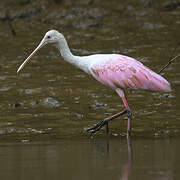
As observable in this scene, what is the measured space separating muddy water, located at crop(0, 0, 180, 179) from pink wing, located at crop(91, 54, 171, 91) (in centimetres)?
65

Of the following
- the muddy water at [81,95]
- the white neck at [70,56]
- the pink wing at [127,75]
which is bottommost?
the muddy water at [81,95]

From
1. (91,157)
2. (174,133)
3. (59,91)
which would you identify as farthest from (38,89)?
(91,157)

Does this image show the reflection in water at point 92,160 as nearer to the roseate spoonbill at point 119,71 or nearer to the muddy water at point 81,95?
the muddy water at point 81,95

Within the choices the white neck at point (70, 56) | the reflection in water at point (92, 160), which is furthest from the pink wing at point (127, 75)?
the reflection in water at point (92, 160)

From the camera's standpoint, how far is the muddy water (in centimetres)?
855

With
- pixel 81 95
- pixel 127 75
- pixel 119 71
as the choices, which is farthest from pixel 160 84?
pixel 81 95

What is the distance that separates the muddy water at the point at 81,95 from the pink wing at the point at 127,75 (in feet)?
2.12

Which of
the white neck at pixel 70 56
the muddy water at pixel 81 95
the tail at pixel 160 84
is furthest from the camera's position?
the white neck at pixel 70 56

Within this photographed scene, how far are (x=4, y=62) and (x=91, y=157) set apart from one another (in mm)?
9424

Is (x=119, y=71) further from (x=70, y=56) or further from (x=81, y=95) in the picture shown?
(x=81, y=95)

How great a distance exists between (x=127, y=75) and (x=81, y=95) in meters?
2.73

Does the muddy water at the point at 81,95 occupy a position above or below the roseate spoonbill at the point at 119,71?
below

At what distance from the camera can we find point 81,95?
14617 mm

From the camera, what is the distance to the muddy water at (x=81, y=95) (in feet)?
28.0
